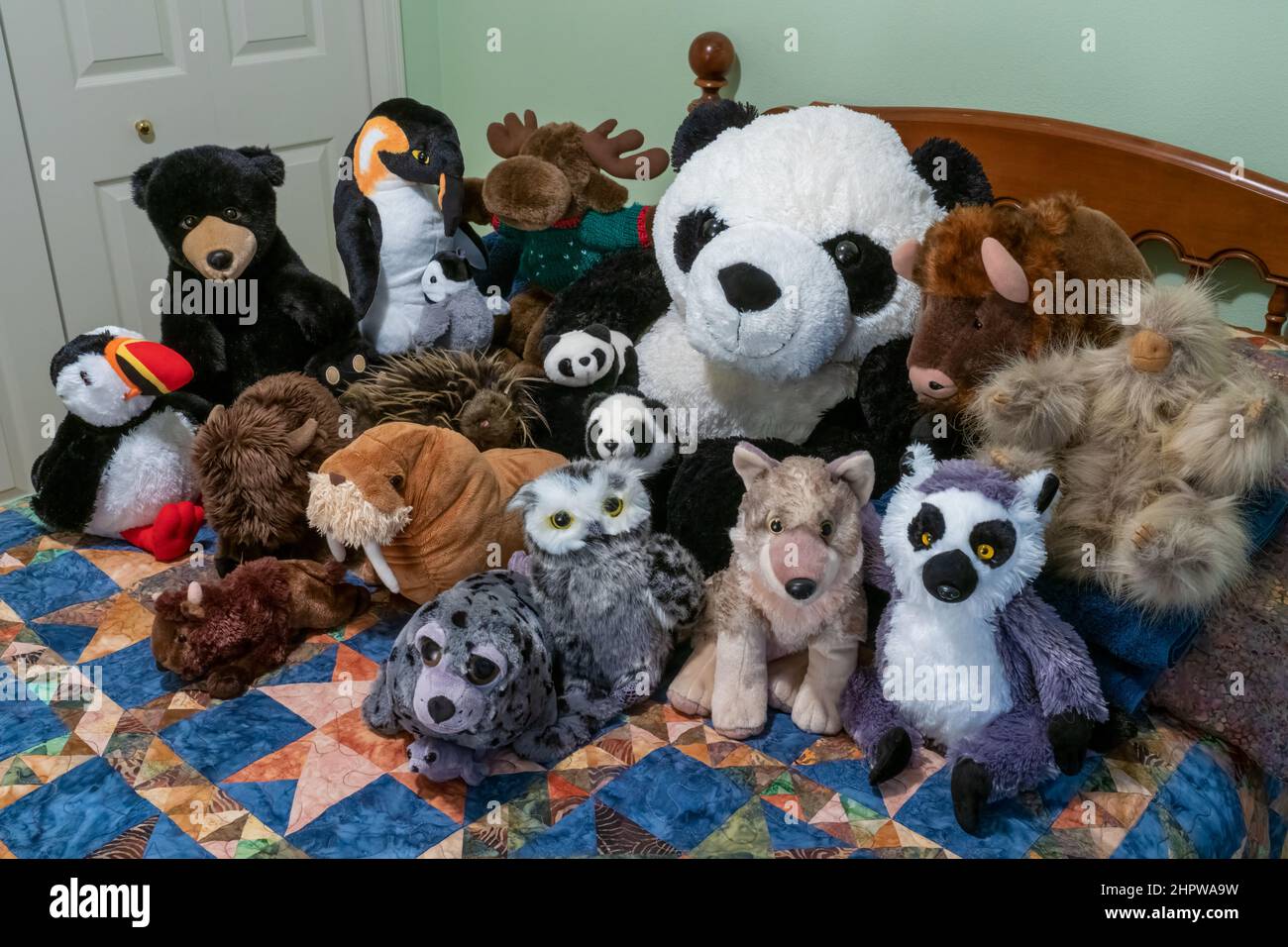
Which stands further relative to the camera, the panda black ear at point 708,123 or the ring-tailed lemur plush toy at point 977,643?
the panda black ear at point 708,123

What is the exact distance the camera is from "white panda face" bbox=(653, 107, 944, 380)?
1.30 m

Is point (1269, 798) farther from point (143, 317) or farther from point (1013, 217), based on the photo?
point (143, 317)

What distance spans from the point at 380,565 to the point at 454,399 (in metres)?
0.31

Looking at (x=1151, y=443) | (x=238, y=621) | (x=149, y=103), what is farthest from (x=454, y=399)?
(x=149, y=103)

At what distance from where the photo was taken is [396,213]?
67.8 inches

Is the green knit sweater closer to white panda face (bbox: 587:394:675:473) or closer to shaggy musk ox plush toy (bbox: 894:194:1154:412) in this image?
white panda face (bbox: 587:394:675:473)

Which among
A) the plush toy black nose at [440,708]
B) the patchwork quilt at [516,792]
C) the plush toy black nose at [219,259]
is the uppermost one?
the plush toy black nose at [219,259]

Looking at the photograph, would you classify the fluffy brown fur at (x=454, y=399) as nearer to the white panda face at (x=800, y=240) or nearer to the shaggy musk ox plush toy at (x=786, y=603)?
the white panda face at (x=800, y=240)

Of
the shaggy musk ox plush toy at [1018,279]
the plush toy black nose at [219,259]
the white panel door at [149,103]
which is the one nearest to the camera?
the shaggy musk ox plush toy at [1018,279]

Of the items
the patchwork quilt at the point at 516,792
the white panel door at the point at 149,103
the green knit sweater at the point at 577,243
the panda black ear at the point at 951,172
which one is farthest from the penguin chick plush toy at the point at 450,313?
the white panel door at the point at 149,103

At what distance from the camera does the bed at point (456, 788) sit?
1.11m

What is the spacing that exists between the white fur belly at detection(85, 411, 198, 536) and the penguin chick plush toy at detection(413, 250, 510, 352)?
1.28 feet

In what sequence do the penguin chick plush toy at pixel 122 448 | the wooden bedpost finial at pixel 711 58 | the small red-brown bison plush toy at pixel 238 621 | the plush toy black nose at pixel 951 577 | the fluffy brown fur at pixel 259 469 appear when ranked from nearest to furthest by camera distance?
the plush toy black nose at pixel 951 577
the small red-brown bison plush toy at pixel 238 621
the fluffy brown fur at pixel 259 469
the penguin chick plush toy at pixel 122 448
the wooden bedpost finial at pixel 711 58

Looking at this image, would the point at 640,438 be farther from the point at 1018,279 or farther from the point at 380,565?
the point at 1018,279
